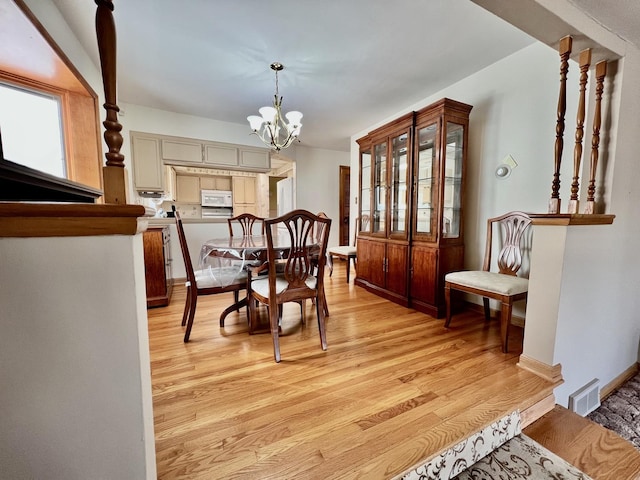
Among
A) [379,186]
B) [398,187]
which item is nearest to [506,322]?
[398,187]

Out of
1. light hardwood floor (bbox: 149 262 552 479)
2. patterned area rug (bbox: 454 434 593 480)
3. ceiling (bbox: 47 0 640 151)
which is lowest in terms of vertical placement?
patterned area rug (bbox: 454 434 593 480)

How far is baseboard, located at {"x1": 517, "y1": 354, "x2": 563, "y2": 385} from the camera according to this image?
1538 mm

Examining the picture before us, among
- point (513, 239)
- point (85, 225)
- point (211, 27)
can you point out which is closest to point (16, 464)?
point (85, 225)

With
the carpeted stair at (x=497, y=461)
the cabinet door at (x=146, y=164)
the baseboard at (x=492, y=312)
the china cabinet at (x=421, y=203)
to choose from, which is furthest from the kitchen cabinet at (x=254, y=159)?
the carpeted stair at (x=497, y=461)

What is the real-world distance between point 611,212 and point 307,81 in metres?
2.67

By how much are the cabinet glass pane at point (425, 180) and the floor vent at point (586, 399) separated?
4.95ft

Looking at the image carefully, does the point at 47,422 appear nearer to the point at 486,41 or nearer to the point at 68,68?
the point at 68,68

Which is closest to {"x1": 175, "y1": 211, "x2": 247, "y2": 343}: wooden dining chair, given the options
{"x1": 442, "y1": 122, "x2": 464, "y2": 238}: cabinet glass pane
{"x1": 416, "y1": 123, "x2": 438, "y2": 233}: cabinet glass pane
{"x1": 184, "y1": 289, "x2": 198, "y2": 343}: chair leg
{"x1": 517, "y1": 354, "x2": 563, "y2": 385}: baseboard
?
{"x1": 184, "y1": 289, "x2": 198, "y2": 343}: chair leg

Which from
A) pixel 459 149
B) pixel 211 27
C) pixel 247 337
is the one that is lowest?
pixel 247 337

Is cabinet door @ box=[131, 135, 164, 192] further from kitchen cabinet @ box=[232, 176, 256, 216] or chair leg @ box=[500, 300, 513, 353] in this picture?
chair leg @ box=[500, 300, 513, 353]

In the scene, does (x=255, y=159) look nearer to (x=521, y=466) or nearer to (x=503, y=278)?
(x=503, y=278)

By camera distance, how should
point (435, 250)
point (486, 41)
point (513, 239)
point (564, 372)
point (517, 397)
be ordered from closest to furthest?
point (517, 397), point (564, 372), point (486, 41), point (513, 239), point (435, 250)

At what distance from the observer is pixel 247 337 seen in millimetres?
2092

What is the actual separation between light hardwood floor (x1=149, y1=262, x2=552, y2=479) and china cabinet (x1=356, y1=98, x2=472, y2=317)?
1.57ft
